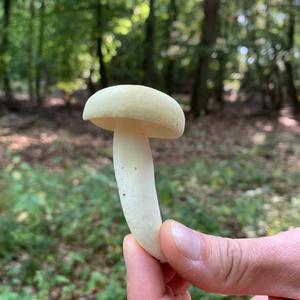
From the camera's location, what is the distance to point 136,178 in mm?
1286

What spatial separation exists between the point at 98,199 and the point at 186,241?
3282 millimetres

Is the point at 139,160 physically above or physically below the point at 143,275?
above

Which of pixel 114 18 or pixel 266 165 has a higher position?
pixel 114 18

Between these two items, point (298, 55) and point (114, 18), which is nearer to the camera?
point (114, 18)

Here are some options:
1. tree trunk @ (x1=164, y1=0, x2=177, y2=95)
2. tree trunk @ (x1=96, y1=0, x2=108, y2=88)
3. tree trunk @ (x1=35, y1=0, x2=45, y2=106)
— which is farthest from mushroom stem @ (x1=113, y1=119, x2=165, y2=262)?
tree trunk @ (x1=164, y1=0, x2=177, y2=95)

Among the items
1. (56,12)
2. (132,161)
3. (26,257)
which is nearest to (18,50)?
(56,12)

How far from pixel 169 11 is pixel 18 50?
4.81 m

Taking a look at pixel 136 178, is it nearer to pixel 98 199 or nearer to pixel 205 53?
pixel 98 199

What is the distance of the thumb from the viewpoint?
1.29 metres

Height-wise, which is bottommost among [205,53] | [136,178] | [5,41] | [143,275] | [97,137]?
[97,137]

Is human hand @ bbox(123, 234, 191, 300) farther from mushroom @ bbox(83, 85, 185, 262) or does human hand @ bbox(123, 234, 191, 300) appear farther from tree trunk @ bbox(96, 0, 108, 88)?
tree trunk @ bbox(96, 0, 108, 88)

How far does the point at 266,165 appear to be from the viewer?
21.3 ft

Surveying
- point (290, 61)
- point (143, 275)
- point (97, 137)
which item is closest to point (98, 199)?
point (143, 275)

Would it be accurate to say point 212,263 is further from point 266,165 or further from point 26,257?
point 266,165
